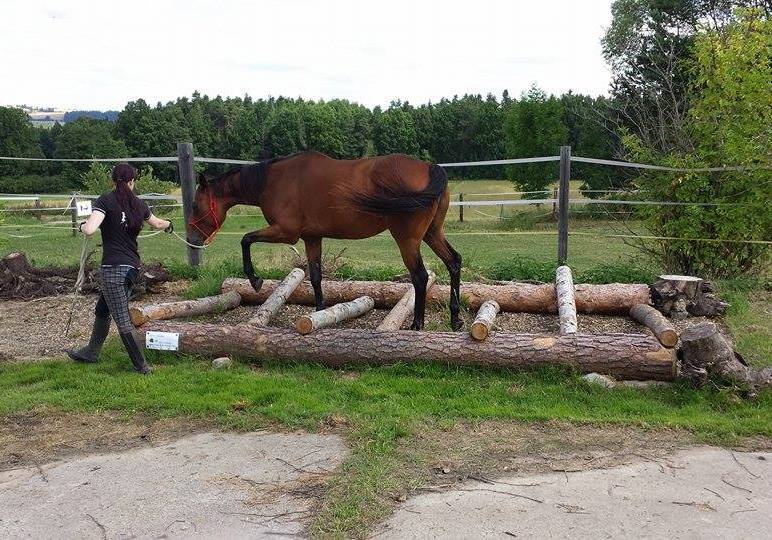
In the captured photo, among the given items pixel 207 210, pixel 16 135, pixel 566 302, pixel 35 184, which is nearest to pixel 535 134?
pixel 566 302

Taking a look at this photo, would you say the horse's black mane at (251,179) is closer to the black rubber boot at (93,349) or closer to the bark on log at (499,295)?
the bark on log at (499,295)

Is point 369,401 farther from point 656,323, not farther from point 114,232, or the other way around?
point 656,323

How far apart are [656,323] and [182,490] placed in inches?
165

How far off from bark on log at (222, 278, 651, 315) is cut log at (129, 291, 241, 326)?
0.81 ft

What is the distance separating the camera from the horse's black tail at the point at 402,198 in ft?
18.2

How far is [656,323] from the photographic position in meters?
5.43

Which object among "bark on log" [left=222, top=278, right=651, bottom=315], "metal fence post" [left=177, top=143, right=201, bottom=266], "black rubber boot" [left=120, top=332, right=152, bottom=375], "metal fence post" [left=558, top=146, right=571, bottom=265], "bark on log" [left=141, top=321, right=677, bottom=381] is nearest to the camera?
"bark on log" [left=141, top=321, right=677, bottom=381]

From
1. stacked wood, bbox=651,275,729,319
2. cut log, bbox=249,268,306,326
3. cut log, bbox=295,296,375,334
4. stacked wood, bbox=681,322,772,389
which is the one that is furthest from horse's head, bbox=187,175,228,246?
stacked wood, bbox=651,275,729,319

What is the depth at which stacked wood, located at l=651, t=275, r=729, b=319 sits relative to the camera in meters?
6.52

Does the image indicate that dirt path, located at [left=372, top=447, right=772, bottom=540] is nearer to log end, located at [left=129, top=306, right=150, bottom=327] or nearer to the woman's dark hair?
the woman's dark hair

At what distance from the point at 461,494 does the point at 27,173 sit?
1793 inches

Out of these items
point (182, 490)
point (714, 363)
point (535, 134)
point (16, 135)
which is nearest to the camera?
point (182, 490)

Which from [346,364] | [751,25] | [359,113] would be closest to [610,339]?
[346,364]

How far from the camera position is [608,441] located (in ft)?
12.5
